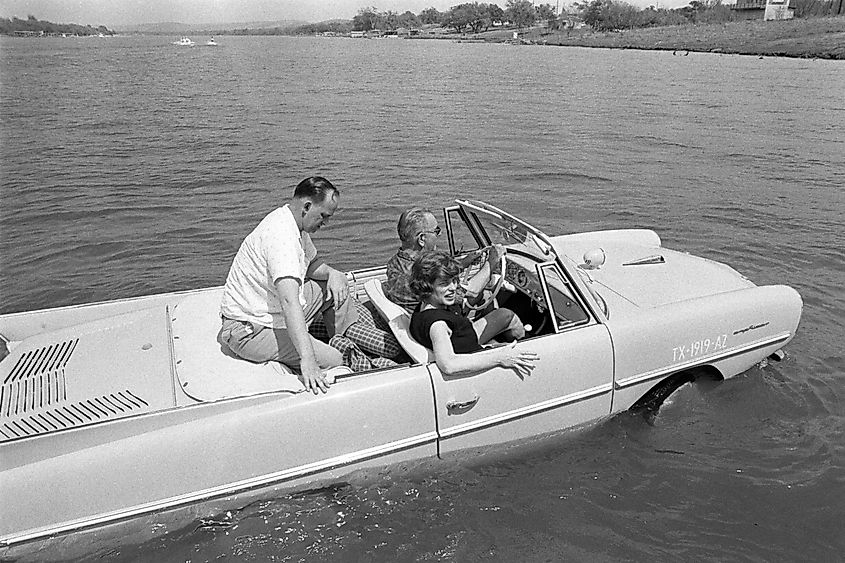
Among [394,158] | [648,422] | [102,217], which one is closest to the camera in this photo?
[648,422]

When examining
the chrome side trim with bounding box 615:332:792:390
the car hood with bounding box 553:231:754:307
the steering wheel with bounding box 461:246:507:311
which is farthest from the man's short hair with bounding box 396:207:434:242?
the chrome side trim with bounding box 615:332:792:390

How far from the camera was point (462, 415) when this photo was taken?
3988 mm

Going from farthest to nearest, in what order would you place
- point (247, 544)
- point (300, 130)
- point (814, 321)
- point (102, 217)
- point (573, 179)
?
point (300, 130) → point (573, 179) → point (102, 217) → point (814, 321) → point (247, 544)

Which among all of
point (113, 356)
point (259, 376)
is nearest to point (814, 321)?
point (259, 376)

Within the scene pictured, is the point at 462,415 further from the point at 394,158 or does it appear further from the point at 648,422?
the point at 394,158

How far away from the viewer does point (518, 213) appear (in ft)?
35.1

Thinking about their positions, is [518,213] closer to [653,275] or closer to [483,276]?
[653,275]

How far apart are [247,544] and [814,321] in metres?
6.05

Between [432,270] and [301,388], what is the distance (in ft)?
3.42

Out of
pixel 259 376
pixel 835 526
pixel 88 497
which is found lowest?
pixel 835 526

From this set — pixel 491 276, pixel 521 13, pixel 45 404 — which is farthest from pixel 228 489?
pixel 521 13

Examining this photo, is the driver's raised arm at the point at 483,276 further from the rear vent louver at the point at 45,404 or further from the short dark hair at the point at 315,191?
the rear vent louver at the point at 45,404

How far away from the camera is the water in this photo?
13.0 feet

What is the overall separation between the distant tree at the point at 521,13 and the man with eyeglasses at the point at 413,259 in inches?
6306
